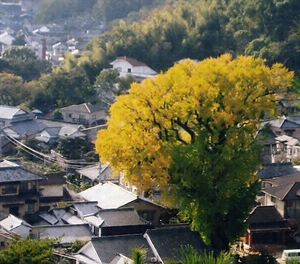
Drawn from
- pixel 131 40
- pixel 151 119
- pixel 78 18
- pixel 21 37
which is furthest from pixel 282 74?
pixel 78 18

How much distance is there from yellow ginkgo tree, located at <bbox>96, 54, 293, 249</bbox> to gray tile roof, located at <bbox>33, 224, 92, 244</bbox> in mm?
1753

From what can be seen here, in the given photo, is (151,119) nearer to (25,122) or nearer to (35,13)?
(25,122)

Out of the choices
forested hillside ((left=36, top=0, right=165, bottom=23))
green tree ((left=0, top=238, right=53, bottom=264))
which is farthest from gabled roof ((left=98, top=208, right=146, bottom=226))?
forested hillside ((left=36, top=0, right=165, bottom=23))

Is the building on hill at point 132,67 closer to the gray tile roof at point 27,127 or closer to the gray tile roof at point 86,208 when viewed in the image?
the gray tile roof at point 27,127

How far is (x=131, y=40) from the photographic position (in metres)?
34.3

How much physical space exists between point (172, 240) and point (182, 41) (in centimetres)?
1994

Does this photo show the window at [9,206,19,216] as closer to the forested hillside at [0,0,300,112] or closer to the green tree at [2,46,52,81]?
the forested hillside at [0,0,300,112]

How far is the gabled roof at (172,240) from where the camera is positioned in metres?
14.6

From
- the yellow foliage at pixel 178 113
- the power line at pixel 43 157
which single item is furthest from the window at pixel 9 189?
the power line at pixel 43 157

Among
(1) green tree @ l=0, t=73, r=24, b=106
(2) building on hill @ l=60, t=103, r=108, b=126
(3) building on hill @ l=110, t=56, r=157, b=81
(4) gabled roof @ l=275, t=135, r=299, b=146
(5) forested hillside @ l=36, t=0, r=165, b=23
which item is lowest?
(4) gabled roof @ l=275, t=135, r=299, b=146

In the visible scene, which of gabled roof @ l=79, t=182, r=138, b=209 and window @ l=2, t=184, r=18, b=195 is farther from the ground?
window @ l=2, t=184, r=18, b=195

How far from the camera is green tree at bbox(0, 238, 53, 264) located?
1232 cm

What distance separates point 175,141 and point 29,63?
20030 millimetres

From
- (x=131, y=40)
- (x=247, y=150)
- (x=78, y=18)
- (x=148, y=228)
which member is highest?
(x=78, y=18)
